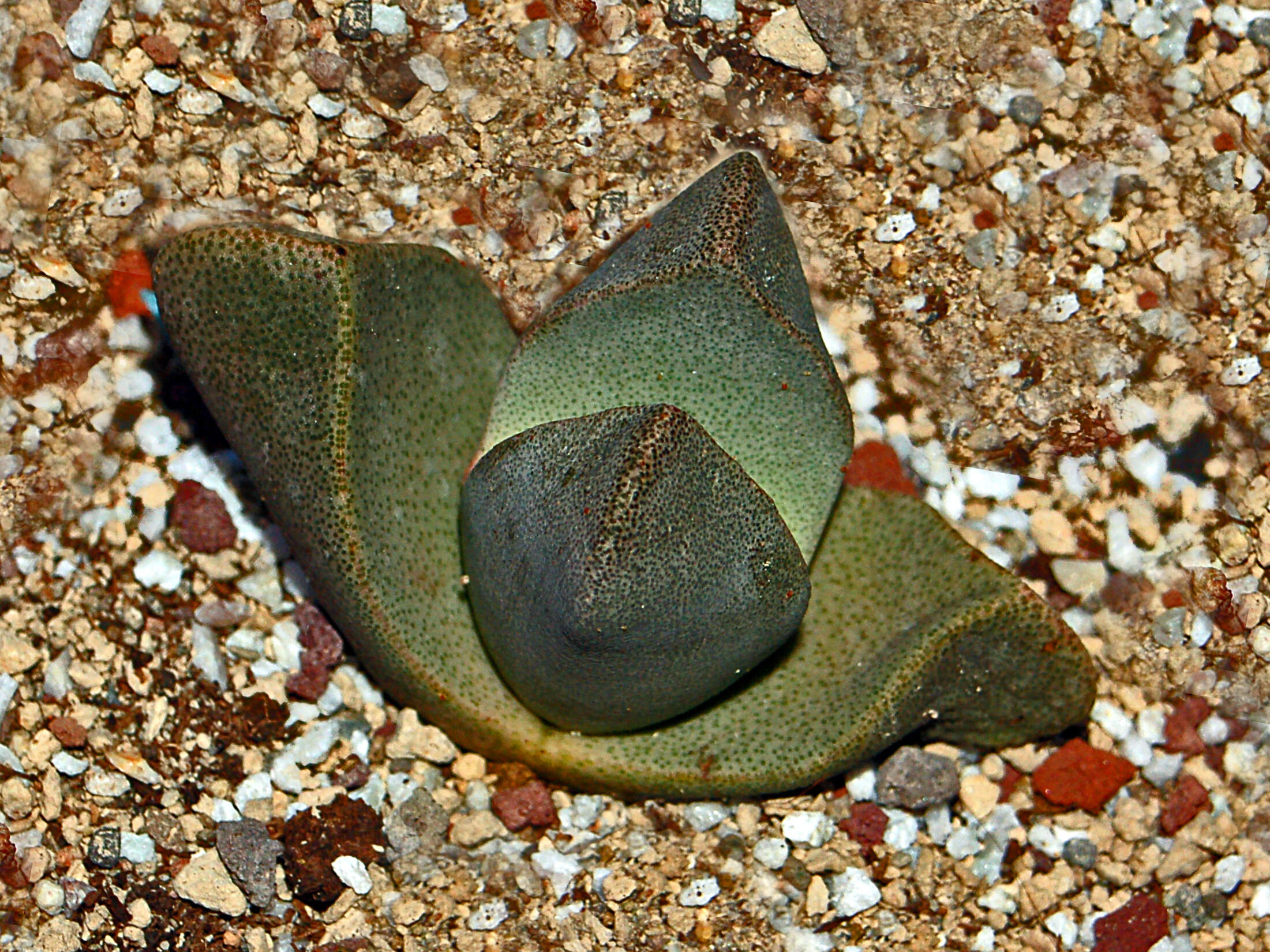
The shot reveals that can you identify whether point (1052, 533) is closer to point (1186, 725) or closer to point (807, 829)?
point (1186, 725)

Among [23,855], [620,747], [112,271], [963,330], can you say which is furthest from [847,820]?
[112,271]

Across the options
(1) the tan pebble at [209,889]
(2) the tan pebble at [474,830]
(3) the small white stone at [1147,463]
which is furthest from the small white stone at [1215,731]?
(1) the tan pebble at [209,889]

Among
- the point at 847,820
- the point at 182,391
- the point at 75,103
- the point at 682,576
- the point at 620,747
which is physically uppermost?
the point at 75,103

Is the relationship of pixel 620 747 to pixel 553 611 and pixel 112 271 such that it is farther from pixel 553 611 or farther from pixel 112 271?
pixel 112 271

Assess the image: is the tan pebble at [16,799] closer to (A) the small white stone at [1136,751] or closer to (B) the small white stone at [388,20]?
(B) the small white stone at [388,20]

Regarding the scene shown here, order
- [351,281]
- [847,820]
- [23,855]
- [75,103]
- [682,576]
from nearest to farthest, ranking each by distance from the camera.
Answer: [682,576] < [351,281] < [23,855] < [847,820] < [75,103]
